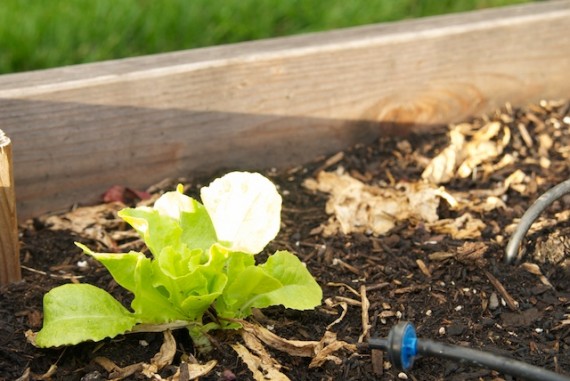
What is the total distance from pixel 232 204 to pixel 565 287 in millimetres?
756

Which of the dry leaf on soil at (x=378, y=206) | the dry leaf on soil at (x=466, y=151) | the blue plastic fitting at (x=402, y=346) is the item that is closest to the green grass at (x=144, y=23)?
the dry leaf on soil at (x=466, y=151)

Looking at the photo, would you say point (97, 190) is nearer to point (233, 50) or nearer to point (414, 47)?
point (233, 50)

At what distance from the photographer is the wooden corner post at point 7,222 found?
1.88m

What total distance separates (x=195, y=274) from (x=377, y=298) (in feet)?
1.46

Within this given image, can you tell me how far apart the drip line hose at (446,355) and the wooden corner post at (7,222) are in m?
0.82

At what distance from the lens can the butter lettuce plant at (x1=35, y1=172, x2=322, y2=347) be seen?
1755 millimetres

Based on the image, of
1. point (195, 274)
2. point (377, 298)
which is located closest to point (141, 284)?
point (195, 274)

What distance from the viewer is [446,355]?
1468mm

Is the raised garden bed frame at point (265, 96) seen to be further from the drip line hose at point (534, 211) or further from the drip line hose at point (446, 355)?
the drip line hose at point (446, 355)

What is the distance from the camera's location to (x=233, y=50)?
2.51 metres

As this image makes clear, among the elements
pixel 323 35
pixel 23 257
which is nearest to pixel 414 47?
pixel 323 35

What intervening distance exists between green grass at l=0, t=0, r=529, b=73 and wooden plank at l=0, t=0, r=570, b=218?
696 mm

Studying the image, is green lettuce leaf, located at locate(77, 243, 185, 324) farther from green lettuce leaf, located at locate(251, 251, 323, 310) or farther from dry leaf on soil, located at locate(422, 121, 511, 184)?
dry leaf on soil, located at locate(422, 121, 511, 184)

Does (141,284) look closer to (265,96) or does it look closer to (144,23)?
(265,96)
